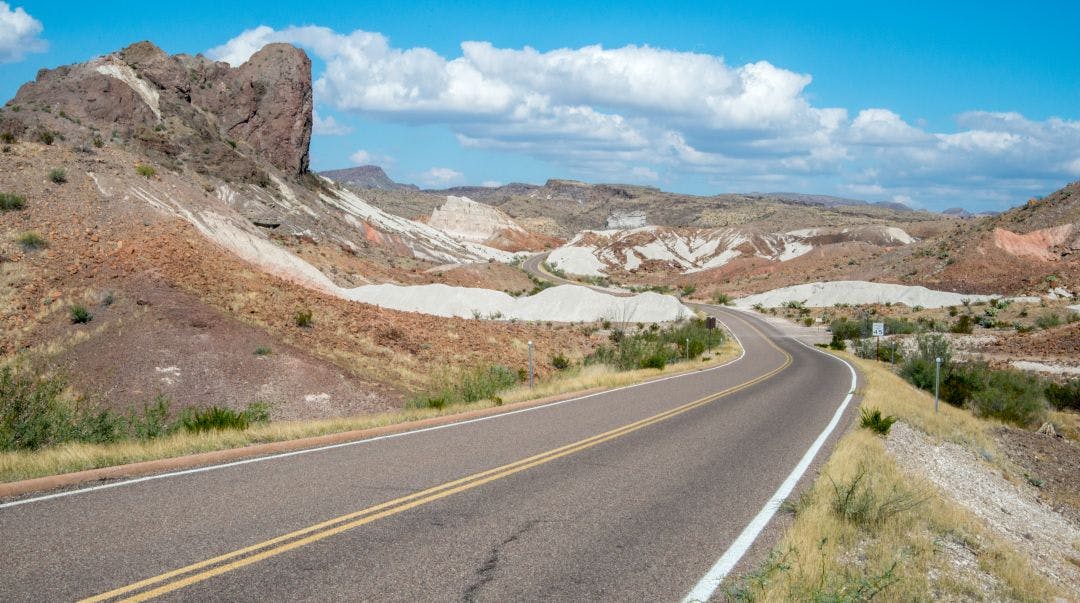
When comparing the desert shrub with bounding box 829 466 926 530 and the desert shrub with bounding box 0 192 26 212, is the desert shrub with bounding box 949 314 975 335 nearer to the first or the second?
the desert shrub with bounding box 829 466 926 530

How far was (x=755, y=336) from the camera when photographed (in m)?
48.4

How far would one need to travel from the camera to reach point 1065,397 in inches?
994

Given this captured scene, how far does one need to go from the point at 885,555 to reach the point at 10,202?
30.7m

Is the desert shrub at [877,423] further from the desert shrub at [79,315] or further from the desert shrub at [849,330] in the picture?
the desert shrub at [849,330]

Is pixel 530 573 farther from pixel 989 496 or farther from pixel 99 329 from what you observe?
pixel 99 329

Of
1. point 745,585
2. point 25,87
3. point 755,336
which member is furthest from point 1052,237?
point 25,87

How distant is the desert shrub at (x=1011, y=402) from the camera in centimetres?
2220

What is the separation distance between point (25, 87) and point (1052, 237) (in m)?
95.3

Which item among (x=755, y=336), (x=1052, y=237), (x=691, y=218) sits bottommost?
(x=755, y=336)

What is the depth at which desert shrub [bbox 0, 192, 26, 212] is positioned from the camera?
2584cm

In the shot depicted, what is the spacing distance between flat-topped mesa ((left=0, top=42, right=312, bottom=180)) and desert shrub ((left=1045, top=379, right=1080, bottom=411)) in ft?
160

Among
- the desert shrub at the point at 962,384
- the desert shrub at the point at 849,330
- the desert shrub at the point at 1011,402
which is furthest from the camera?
the desert shrub at the point at 849,330

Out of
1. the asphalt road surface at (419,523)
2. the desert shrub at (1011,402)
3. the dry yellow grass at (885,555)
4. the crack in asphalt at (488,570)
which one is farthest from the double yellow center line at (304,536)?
the desert shrub at (1011,402)

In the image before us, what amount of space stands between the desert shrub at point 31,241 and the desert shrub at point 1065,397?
3635 centimetres
